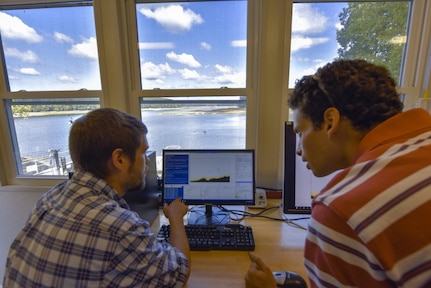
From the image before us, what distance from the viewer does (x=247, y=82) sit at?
5.12 ft

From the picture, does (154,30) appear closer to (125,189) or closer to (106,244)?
(125,189)

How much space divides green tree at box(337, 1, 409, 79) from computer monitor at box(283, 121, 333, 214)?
763 millimetres

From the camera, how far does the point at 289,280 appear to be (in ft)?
2.72

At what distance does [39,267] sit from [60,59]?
1456 mm

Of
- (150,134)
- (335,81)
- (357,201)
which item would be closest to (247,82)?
(150,134)

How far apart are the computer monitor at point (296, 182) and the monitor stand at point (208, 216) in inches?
13.1

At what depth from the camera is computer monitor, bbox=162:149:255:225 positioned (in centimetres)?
127

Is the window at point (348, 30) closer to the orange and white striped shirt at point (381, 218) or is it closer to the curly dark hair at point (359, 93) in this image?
the curly dark hair at point (359, 93)

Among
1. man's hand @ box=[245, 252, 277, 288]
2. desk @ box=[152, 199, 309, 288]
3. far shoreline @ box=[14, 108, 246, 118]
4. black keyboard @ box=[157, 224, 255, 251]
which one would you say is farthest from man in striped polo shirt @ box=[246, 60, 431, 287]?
far shoreline @ box=[14, 108, 246, 118]

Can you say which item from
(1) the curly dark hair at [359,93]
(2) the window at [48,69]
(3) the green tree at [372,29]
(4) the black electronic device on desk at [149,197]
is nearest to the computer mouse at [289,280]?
(1) the curly dark hair at [359,93]

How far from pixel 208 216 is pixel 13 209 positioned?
4.56ft

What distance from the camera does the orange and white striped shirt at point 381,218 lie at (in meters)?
0.42

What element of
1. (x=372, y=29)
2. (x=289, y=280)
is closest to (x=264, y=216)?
(x=289, y=280)

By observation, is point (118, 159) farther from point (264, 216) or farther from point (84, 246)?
point (264, 216)
